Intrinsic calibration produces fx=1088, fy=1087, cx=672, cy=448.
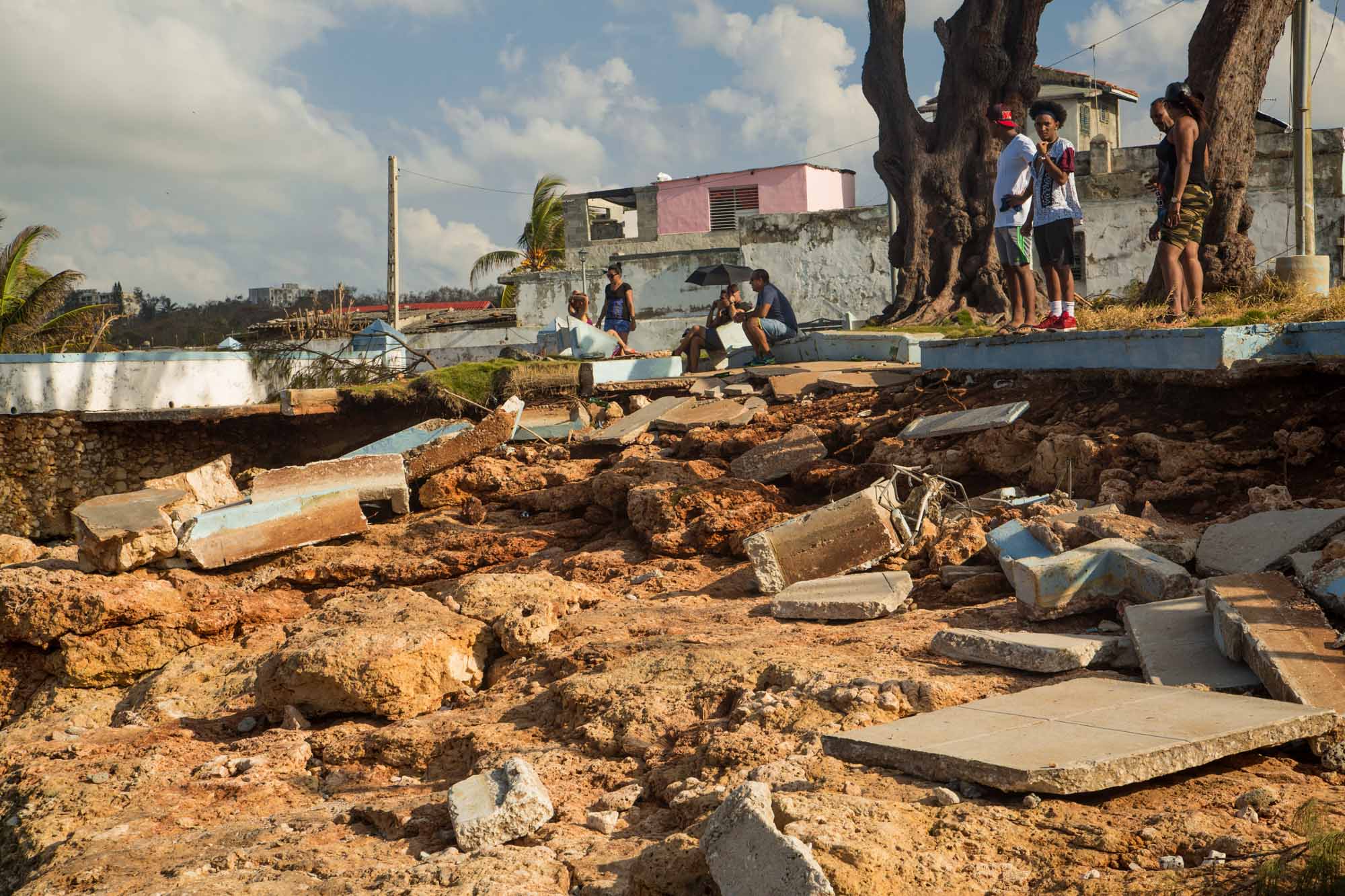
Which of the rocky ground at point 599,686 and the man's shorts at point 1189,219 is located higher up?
the man's shorts at point 1189,219

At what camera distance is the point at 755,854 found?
7.80 feet

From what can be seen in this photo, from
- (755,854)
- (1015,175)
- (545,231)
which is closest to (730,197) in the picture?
(545,231)

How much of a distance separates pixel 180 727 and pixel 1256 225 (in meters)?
22.2

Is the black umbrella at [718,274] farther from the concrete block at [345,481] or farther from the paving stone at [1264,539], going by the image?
the paving stone at [1264,539]

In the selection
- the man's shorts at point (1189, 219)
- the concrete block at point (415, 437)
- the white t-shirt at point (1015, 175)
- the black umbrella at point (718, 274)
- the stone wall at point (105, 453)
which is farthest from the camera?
the black umbrella at point (718, 274)

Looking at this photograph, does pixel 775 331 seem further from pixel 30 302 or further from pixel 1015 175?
pixel 30 302

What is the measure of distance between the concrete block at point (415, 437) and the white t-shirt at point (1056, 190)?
16.6 ft

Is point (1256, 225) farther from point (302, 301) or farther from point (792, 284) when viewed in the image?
point (302, 301)

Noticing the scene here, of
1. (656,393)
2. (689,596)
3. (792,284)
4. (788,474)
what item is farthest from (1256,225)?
(689,596)

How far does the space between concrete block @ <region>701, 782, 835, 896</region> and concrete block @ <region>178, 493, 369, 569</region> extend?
5577 mm

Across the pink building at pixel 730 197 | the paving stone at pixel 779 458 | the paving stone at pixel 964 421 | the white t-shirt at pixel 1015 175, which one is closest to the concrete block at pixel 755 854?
the paving stone at pixel 964 421

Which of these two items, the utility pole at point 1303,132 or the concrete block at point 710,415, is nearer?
the concrete block at point 710,415

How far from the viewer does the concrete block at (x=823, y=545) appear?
562 cm

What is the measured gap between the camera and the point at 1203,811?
2.67 m
